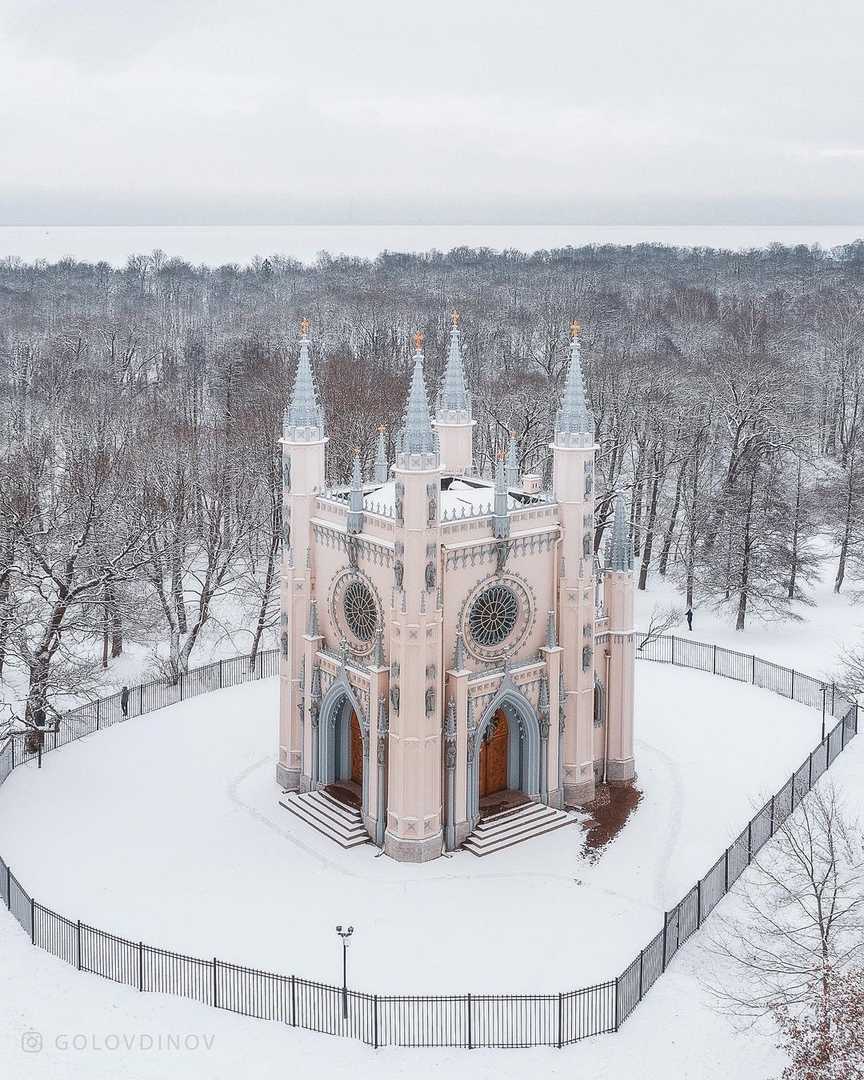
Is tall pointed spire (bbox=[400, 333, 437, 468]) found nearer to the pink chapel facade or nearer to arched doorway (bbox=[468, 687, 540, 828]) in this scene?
the pink chapel facade

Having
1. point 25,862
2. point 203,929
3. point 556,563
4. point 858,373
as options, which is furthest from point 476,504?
point 858,373

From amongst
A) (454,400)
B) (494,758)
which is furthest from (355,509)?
(494,758)

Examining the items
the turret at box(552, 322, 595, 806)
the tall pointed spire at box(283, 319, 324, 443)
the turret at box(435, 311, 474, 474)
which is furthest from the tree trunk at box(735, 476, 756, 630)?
the tall pointed spire at box(283, 319, 324, 443)

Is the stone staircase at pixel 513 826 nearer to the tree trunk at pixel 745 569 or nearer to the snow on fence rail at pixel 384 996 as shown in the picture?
the snow on fence rail at pixel 384 996

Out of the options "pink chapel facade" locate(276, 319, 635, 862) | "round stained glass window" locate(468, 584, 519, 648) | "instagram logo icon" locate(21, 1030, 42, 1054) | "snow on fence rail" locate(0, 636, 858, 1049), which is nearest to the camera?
"instagram logo icon" locate(21, 1030, 42, 1054)

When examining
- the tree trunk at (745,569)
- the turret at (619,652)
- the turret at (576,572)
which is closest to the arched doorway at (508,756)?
the turret at (576,572)

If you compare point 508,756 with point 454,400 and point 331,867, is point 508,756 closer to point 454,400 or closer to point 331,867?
point 331,867

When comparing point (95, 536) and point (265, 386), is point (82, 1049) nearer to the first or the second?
point (95, 536)
